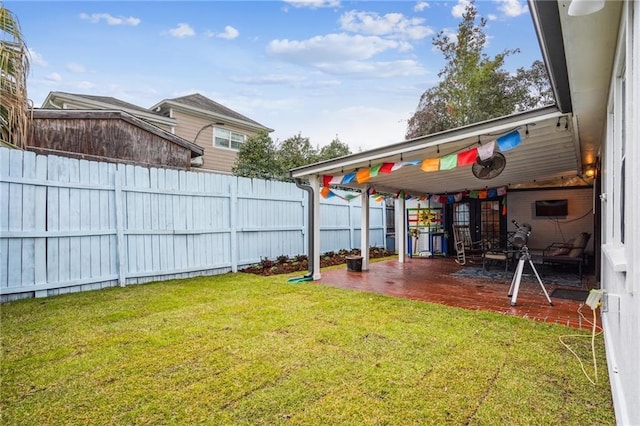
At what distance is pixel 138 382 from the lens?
246 cm

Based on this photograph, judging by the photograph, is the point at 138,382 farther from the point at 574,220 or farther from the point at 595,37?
the point at 574,220

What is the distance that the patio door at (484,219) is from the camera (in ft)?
33.9

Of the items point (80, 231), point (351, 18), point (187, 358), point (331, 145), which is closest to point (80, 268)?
point (80, 231)

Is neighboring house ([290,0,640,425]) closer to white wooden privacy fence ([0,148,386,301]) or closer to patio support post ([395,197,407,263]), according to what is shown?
patio support post ([395,197,407,263])

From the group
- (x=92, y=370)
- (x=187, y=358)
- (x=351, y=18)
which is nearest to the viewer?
(x=92, y=370)

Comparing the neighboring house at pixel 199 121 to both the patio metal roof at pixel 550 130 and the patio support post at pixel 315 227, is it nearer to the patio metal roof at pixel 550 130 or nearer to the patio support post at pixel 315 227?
the patio support post at pixel 315 227

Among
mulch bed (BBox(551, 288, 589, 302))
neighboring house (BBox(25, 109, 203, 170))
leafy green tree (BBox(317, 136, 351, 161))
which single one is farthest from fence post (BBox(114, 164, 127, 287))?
leafy green tree (BBox(317, 136, 351, 161))

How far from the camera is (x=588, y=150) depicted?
221 inches

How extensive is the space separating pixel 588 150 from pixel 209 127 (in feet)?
40.6

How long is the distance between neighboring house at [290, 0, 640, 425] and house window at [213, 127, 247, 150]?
7.73 m

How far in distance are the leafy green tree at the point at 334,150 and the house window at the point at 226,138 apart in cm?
412

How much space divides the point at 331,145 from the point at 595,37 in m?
16.2

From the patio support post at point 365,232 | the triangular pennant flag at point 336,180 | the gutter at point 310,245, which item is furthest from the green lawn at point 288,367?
the patio support post at point 365,232

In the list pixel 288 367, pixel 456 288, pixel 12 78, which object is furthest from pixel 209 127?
pixel 288 367
